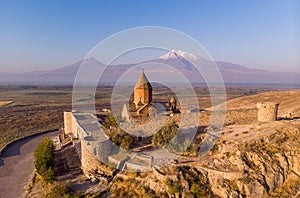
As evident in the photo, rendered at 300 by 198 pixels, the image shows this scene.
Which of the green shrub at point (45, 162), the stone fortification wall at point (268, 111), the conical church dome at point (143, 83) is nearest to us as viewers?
the green shrub at point (45, 162)

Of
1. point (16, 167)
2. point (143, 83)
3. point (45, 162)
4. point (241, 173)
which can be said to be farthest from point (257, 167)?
point (16, 167)

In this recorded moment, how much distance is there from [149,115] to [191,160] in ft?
21.7

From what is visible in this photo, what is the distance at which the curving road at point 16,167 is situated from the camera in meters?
14.1

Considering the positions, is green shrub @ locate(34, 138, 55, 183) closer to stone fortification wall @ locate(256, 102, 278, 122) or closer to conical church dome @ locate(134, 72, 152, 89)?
conical church dome @ locate(134, 72, 152, 89)

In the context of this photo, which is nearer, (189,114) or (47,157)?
(47,157)

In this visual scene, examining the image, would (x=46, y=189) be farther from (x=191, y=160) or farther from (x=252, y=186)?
(x=252, y=186)

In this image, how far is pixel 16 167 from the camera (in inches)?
677

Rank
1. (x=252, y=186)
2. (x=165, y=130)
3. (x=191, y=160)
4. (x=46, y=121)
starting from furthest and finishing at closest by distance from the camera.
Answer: (x=46, y=121) < (x=165, y=130) < (x=191, y=160) < (x=252, y=186)

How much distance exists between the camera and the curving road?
1408 cm

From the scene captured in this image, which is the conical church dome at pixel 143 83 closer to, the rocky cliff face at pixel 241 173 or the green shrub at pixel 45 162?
the green shrub at pixel 45 162


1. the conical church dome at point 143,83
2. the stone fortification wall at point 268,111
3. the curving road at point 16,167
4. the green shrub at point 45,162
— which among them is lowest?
the curving road at point 16,167

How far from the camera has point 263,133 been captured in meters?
14.6

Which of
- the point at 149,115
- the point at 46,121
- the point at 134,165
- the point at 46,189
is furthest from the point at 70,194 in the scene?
the point at 46,121

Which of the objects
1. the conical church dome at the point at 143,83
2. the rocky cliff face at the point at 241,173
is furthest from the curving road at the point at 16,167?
the conical church dome at the point at 143,83
